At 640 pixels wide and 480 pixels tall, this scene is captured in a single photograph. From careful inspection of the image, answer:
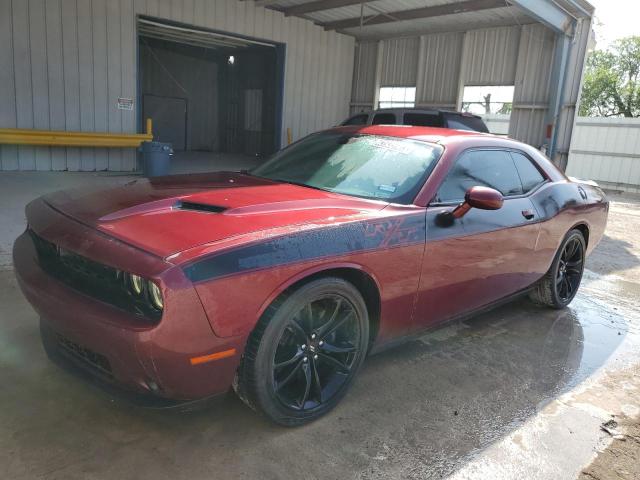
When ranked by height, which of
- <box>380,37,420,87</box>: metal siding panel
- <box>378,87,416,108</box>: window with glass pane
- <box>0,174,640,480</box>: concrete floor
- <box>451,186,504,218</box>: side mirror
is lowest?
<box>0,174,640,480</box>: concrete floor

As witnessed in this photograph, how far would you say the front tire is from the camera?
2252mm

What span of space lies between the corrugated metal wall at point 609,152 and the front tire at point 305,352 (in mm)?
15427

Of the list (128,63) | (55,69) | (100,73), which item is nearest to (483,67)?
(128,63)

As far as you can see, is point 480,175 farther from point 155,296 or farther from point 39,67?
point 39,67

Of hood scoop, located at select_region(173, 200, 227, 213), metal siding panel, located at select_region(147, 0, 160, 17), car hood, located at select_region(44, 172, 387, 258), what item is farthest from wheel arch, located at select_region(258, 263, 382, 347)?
metal siding panel, located at select_region(147, 0, 160, 17)

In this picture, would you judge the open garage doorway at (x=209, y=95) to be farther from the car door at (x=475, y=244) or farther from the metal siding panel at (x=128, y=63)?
the car door at (x=475, y=244)

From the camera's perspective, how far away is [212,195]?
2.79m

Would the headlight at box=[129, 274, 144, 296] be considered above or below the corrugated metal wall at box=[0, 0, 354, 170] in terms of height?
below

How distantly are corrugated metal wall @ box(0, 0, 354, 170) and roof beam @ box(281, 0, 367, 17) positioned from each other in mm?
1305

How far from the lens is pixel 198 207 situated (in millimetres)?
2559

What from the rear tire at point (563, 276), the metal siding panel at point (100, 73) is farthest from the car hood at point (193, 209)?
the metal siding panel at point (100, 73)

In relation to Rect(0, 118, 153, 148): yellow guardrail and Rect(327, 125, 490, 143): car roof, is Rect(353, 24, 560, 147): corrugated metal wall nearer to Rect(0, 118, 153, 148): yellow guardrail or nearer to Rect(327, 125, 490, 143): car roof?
Rect(0, 118, 153, 148): yellow guardrail

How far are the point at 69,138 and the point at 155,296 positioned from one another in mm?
9223

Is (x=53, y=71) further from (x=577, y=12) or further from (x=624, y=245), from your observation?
(x=577, y=12)
